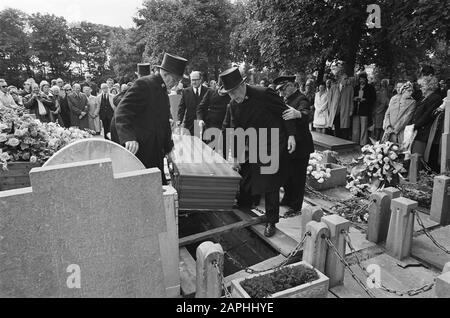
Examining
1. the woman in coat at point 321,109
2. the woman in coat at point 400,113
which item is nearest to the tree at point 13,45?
the woman in coat at point 321,109

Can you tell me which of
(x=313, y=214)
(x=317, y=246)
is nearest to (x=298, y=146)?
(x=313, y=214)

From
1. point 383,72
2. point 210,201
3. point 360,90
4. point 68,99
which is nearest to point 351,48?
point 360,90

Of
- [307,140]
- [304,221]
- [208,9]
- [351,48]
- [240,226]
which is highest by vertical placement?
[208,9]

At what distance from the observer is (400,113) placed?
7.41 m

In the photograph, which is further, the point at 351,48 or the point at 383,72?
the point at 383,72

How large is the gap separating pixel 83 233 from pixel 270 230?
2542 mm

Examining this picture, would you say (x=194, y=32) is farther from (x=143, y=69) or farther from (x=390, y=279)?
(x=390, y=279)

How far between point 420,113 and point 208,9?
869 inches

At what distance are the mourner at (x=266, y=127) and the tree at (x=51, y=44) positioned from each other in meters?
45.6

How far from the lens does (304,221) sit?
391 cm

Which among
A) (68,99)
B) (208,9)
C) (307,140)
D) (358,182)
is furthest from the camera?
(208,9)

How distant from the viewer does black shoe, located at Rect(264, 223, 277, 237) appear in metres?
4.46

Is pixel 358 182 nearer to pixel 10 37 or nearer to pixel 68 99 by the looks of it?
pixel 68 99

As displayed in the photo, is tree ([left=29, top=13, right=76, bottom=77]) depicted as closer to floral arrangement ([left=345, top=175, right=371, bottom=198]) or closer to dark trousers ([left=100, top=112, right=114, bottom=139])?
dark trousers ([left=100, top=112, right=114, bottom=139])
